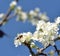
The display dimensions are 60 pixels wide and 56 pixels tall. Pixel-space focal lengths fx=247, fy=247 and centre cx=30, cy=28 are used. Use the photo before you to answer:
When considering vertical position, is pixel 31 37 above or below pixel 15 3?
above

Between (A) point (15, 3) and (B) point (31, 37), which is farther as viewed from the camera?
(B) point (31, 37)

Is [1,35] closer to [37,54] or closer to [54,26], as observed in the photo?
[37,54]

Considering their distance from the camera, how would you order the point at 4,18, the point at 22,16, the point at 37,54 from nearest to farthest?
the point at 22,16
the point at 4,18
the point at 37,54

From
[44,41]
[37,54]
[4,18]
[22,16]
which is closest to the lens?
[22,16]

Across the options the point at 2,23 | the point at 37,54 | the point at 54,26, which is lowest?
the point at 2,23

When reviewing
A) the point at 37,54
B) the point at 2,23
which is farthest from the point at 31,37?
the point at 2,23

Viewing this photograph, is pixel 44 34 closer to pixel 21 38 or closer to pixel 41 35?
pixel 41 35

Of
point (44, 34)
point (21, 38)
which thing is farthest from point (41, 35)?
point (21, 38)

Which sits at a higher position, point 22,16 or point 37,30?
point 37,30

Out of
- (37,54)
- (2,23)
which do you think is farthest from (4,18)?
(37,54)

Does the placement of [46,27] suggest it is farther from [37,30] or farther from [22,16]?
[22,16]
